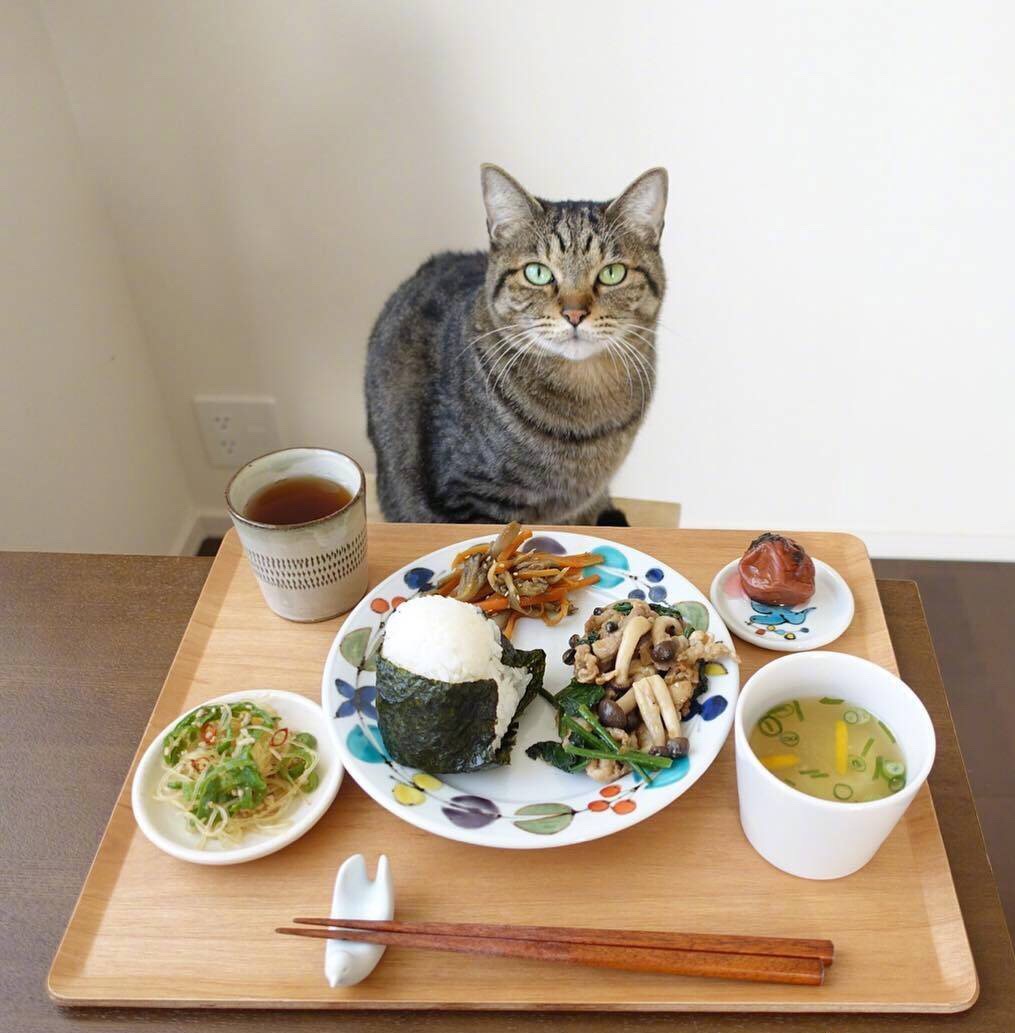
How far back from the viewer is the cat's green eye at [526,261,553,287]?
109 centimetres

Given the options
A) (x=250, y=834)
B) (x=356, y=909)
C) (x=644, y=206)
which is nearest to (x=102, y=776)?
(x=250, y=834)

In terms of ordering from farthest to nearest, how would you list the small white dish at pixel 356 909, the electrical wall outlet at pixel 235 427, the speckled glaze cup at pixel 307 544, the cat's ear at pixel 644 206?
1. the electrical wall outlet at pixel 235 427
2. the cat's ear at pixel 644 206
3. the speckled glaze cup at pixel 307 544
4. the small white dish at pixel 356 909

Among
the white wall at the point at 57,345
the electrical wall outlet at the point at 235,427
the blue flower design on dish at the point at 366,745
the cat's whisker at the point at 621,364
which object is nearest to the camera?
the blue flower design on dish at the point at 366,745

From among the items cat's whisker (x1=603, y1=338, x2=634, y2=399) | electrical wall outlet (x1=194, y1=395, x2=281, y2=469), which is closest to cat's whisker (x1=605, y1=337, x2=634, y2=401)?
cat's whisker (x1=603, y1=338, x2=634, y2=399)

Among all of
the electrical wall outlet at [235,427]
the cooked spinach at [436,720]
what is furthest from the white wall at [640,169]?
the cooked spinach at [436,720]

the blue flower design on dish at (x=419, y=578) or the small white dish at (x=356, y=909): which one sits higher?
the blue flower design on dish at (x=419, y=578)

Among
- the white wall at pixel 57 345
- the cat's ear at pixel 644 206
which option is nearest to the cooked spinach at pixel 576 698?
the cat's ear at pixel 644 206

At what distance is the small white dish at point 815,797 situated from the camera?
606 millimetres

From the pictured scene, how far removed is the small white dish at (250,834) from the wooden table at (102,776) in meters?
0.06

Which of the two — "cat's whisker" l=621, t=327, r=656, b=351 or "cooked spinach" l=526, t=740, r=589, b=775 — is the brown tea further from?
"cat's whisker" l=621, t=327, r=656, b=351

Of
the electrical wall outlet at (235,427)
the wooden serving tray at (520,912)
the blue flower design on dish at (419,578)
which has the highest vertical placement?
the blue flower design on dish at (419,578)

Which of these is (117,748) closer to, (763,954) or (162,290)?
(763,954)

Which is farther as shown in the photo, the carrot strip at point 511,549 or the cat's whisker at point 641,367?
the cat's whisker at point 641,367

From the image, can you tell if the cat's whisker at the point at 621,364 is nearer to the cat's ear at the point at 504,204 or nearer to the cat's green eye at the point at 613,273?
the cat's green eye at the point at 613,273
